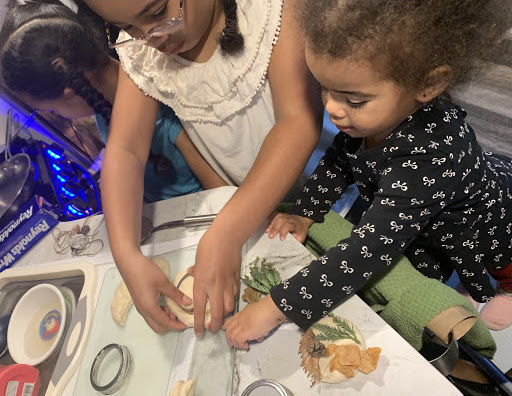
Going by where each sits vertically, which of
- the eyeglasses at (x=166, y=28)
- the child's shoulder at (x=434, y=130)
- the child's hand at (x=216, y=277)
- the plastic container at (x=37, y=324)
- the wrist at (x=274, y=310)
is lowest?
the plastic container at (x=37, y=324)

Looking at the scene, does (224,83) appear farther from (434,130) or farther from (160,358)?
(160,358)

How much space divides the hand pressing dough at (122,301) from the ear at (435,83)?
57 cm

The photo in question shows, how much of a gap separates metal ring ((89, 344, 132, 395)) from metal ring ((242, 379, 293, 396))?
0.76 feet

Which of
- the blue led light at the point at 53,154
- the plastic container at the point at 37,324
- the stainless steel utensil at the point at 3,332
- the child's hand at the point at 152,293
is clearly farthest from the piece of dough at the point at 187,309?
the blue led light at the point at 53,154

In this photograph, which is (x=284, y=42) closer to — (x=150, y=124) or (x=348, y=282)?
(x=150, y=124)

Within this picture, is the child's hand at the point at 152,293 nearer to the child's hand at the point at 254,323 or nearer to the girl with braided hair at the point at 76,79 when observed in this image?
the child's hand at the point at 254,323

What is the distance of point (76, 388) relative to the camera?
74 centimetres

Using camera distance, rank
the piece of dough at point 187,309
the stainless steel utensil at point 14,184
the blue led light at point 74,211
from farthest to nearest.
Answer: the blue led light at point 74,211, the stainless steel utensil at point 14,184, the piece of dough at point 187,309

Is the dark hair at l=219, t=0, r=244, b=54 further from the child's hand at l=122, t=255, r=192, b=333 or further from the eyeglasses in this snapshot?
the child's hand at l=122, t=255, r=192, b=333

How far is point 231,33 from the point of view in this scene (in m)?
0.83

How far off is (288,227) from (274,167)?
0.13 meters

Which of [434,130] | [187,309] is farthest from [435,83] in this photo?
[187,309]

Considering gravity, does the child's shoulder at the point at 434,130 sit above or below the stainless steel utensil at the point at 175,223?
above

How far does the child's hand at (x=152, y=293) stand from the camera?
2.43 feet
